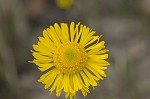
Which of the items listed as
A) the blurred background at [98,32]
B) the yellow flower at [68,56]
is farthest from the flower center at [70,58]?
the blurred background at [98,32]

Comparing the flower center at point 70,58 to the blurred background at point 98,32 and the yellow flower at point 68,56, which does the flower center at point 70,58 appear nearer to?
the yellow flower at point 68,56

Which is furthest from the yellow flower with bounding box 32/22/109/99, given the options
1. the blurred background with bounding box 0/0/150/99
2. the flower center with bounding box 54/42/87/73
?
the blurred background with bounding box 0/0/150/99

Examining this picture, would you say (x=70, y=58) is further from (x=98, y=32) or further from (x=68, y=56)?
(x=98, y=32)

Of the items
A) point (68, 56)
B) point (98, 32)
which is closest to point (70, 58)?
point (68, 56)

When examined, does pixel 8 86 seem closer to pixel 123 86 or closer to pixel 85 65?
pixel 123 86

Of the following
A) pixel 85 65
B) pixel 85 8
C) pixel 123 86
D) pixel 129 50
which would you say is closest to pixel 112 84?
pixel 123 86
